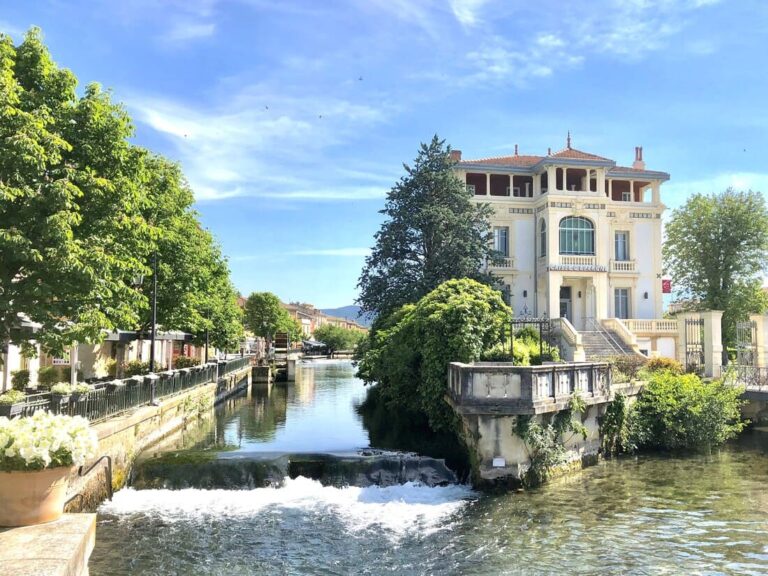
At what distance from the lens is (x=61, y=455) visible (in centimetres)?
604

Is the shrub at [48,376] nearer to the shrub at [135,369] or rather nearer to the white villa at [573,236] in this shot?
the shrub at [135,369]

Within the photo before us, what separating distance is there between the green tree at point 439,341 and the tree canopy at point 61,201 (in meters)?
9.16

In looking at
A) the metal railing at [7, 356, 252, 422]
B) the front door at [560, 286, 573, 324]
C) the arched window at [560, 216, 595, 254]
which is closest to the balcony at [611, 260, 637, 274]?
the arched window at [560, 216, 595, 254]

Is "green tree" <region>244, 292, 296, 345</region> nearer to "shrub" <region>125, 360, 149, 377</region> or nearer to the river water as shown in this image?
"shrub" <region>125, 360, 149, 377</region>

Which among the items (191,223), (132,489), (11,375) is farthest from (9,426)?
(191,223)

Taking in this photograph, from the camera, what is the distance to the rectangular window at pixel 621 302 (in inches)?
1565

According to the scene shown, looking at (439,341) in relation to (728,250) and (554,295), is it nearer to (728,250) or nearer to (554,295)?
(554,295)

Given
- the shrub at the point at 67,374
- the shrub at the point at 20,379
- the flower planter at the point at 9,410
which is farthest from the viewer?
the shrub at the point at 67,374

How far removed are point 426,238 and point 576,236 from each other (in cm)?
1070

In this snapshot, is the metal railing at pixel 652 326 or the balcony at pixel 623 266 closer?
the metal railing at pixel 652 326

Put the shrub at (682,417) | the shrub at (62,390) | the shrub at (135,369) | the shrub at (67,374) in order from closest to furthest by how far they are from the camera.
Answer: the shrub at (62,390) → the shrub at (682,417) → the shrub at (67,374) → the shrub at (135,369)

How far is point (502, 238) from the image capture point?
4031 centimetres

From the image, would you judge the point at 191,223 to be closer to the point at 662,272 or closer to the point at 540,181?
the point at 540,181

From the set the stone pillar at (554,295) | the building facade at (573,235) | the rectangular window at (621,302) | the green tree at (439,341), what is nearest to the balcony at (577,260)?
the building facade at (573,235)
